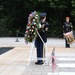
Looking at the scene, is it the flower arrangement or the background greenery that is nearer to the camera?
the flower arrangement

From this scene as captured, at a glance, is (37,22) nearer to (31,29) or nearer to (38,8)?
(31,29)

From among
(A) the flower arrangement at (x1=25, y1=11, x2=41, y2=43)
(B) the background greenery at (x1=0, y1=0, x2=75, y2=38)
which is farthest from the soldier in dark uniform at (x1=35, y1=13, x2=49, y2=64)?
(B) the background greenery at (x1=0, y1=0, x2=75, y2=38)

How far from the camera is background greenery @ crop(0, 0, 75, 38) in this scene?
110 feet

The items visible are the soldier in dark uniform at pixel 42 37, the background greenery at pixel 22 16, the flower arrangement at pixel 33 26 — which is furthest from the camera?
the background greenery at pixel 22 16

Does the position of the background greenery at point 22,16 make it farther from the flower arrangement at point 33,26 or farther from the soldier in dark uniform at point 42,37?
the flower arrangement at point 33,26

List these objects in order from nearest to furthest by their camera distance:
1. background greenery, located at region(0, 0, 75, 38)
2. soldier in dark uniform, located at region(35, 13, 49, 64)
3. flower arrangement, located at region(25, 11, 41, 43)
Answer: flower arrangement, located at region(25, 11, 41, 43), soldier in dark uniform, located at region(35, 13, 49, 64), background greenery, located at region(0, 0, 75, 38)

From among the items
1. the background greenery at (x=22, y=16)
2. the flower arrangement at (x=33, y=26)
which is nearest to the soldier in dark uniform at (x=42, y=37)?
the flower arrangement at (x=33, y=26)

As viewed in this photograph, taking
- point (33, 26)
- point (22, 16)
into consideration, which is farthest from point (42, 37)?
point (22, 16)

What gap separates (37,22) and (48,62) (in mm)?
1626

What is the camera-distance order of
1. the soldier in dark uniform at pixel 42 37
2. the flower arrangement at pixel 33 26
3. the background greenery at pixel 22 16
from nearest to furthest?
the flower arrangement at pixel 33 26
the soldier in dark uniform at pixel 42 37
the background greenery at pixel 22 16

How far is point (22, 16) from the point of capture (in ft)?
119

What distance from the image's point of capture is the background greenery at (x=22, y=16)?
110 ft

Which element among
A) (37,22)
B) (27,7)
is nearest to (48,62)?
(37,22)

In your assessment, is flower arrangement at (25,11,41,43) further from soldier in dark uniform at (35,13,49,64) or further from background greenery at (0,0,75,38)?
background greenery at (0,0,75,38)
